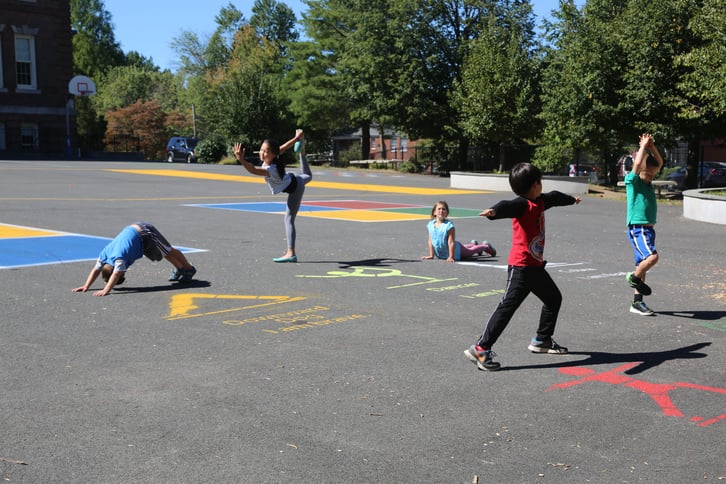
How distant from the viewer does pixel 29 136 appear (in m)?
52.2

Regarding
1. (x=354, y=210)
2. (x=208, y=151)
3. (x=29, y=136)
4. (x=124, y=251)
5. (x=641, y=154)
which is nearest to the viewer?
(x=641, y=154)

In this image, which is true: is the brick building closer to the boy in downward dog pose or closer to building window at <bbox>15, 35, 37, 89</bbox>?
building window at <bbox>15, 35, 37, 89</bbox>

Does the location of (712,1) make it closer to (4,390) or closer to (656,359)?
(656,359)

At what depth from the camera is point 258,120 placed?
59062mm

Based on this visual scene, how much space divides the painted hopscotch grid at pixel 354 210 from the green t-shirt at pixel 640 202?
32.4ft

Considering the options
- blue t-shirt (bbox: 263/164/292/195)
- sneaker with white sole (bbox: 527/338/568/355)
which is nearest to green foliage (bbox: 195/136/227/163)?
blue t-shirt (bbox: 263/164/292/195)

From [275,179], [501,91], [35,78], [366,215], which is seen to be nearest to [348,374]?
[275,179]

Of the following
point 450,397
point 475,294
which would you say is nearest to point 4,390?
point 450,397

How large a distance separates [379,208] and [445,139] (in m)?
26.2

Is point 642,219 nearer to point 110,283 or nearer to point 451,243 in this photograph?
point 451,243

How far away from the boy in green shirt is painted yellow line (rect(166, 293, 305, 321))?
3472mm

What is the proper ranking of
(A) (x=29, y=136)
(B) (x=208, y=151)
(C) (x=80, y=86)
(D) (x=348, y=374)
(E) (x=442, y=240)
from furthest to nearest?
(B) (x=208, y=151) → (C) (x=80, y=86) → (A) (x=29, y=136) → (E) (x=442, y=240) → (D) (x=348, y=374)

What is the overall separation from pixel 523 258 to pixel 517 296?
0.29 meters

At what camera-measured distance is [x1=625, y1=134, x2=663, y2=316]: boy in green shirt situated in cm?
823
